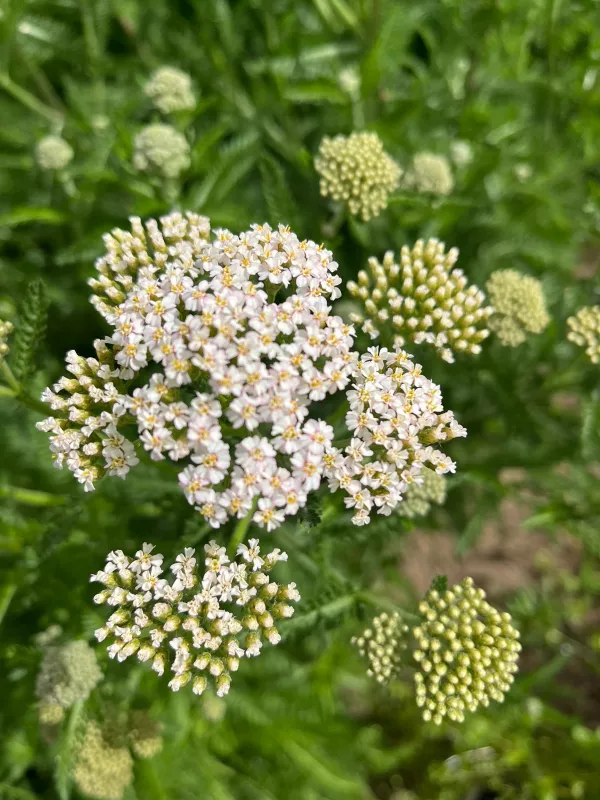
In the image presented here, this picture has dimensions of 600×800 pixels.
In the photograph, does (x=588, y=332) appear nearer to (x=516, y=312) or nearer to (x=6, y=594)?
(x=516, y=312)

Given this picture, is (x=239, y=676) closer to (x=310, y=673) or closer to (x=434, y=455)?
(x=310, y=673)

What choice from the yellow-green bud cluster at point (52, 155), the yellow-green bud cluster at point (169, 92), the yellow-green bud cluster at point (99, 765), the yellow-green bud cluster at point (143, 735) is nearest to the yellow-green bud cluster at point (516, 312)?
the yellow-green bud cluster at point (169, 92)

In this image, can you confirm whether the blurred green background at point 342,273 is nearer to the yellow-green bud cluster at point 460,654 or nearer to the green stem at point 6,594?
the green stem at point 6,594

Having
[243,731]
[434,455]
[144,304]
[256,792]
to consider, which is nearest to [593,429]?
[434,455]

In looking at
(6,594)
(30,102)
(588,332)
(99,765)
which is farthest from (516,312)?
(30,102)

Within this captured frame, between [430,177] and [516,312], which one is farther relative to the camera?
[430,177]

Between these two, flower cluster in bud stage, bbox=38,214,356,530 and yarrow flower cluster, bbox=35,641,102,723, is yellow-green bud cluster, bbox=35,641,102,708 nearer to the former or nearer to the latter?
yarrow flower cluster, bbox=35,641,102,723

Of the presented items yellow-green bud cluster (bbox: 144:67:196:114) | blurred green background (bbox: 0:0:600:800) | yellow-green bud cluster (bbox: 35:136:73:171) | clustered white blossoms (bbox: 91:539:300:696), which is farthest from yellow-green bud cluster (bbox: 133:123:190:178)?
clustered white blossoms (bbox: 91:539:300:696)
